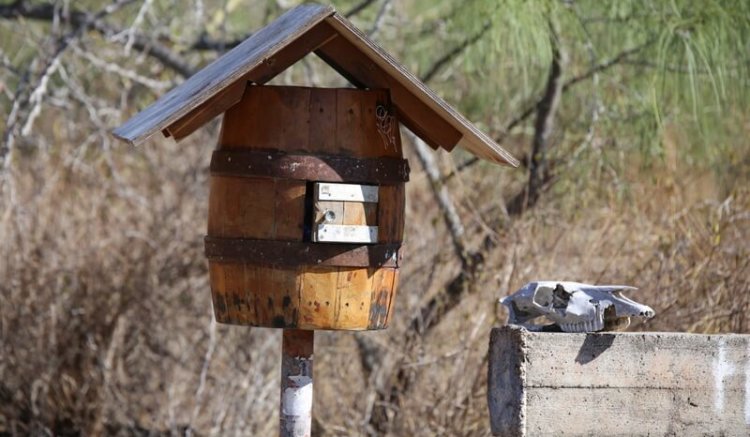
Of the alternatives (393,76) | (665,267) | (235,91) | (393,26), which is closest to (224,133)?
(235,91)

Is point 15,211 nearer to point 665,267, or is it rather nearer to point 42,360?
point 42,360

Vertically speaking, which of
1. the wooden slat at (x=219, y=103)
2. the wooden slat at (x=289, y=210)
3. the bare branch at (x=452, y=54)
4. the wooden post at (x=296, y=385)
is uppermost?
the bare branch at (x=452, y=54)

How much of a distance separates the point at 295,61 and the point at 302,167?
1.12 feet

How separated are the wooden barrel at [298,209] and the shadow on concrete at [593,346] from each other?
2.23 feet

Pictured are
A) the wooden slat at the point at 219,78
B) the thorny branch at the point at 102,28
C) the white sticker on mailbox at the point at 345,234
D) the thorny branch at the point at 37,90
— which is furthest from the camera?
the thorny branch at the point at 102,28

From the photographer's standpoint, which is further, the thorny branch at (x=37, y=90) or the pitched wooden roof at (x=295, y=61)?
the thorny branch at (x=37, y=90)

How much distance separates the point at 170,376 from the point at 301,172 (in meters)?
3.58

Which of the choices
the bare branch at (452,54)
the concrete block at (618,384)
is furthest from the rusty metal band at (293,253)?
the bare branch at (452,54)

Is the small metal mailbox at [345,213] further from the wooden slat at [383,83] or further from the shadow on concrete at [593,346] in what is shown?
the shadow on concrete at [593,346]

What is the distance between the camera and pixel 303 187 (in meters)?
3.17

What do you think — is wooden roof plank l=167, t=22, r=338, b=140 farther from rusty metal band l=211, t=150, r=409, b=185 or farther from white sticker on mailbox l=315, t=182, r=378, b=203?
white sticker on mailbox l=315, t=182, r=378, b=203

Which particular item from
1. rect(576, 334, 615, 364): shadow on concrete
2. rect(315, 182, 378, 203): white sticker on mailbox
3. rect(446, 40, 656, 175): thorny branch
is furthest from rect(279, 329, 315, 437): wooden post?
rect(446, 40, 656, 175): thorny branch

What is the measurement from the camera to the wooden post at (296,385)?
3.33 meters

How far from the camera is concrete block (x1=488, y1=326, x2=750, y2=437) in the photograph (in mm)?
3424
